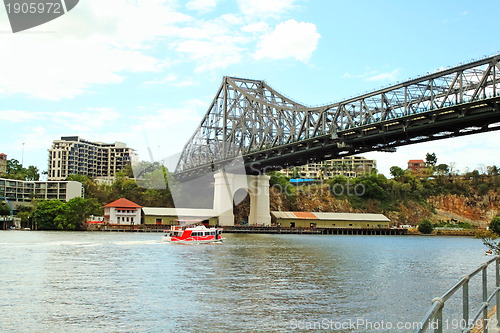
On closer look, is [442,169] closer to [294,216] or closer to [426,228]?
[426,228]

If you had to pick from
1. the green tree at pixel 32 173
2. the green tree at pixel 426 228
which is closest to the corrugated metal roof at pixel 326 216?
the green tree at pixel 426 228

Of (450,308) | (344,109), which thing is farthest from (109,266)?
(344,109)

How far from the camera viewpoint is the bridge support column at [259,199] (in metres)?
102

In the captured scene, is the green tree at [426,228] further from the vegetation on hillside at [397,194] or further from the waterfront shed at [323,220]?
the vegetation on hillside at [397,194]

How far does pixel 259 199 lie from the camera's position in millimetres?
103438

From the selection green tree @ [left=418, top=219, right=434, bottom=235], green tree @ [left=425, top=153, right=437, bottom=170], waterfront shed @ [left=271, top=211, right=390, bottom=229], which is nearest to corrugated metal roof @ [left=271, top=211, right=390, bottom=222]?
waterfront shed @ [left=271, top=211, right=390, bottom=229]

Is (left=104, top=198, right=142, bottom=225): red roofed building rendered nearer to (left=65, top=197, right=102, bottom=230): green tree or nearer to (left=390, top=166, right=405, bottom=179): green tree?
(left=65, top=197, right=102, bottom=230): green tree

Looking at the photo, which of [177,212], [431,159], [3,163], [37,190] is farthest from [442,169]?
[3,163]

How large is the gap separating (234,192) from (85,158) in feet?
337

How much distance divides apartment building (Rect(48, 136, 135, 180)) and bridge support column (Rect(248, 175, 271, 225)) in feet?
297

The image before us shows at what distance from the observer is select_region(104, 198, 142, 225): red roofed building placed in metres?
96.1

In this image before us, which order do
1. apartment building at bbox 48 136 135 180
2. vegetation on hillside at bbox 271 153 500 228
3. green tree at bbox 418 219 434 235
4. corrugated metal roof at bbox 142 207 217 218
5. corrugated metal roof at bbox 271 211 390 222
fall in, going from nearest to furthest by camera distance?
1. corrugated metal roof at bbox 142 207 217 218
2. corrugated metal roof at bbox 271 211 390 222
3. green tree at bbox 418 219 434 235
4. vegetation on hillside at bbox 271 153 500 228
5. apartment building at bbox 48 136 135 180

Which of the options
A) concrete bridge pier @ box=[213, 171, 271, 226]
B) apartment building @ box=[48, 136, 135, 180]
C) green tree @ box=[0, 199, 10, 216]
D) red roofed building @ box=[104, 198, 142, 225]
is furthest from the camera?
apartment building @ box=[48, 136, 135, 180]

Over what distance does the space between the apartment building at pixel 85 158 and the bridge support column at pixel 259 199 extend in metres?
90.4
